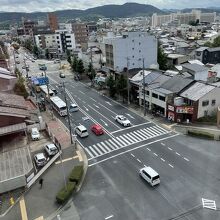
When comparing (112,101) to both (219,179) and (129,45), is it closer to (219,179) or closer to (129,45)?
(129,45)

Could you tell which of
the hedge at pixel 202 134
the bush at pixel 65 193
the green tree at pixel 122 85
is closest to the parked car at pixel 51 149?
the bush at pixel 65 193

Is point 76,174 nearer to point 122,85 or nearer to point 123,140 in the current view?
point 123,140

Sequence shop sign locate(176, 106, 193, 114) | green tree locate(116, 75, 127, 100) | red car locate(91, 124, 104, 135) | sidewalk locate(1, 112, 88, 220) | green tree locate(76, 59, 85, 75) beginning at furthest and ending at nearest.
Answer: green tree locate(76, 59, 85, 75), green tree locate(116, 75, 127, 100), shop sign locate(176, 106, 193, 114), red car locate(91, 124, 104, 135), sidewalk locate(1, 112, 88, 220)

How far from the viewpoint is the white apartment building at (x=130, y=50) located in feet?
241

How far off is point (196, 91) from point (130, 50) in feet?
104

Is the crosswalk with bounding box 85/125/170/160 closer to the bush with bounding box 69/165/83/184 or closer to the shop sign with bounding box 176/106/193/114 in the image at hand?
the bush with bounding box 69/165/83/184

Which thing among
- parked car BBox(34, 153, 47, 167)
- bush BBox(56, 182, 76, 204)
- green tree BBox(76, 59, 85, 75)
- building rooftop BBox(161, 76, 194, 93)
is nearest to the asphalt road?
bush BBox(56, 182, 76, 204)

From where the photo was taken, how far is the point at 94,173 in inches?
1336

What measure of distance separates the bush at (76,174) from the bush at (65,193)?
0.86m

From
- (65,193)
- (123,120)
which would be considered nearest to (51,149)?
(65,193)

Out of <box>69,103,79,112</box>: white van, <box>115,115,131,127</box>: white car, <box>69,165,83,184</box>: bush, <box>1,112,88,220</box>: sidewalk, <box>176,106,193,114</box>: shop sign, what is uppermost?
<box>176,106,193,114</box>: shop sign

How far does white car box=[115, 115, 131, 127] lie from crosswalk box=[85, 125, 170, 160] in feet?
9.94

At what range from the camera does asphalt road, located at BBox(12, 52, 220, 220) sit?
26609mm

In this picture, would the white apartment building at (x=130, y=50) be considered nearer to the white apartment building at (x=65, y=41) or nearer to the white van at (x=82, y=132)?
the white van at (x=82, y=132)
